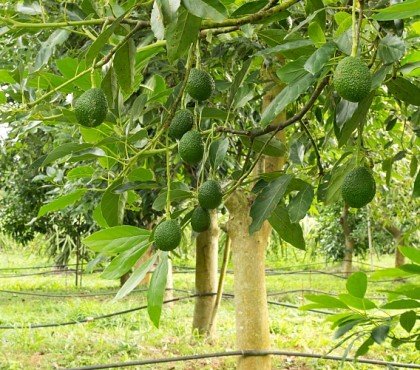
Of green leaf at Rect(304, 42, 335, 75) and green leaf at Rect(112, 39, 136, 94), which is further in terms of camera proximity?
green leaf at Rect(112, 39, 136, 94)

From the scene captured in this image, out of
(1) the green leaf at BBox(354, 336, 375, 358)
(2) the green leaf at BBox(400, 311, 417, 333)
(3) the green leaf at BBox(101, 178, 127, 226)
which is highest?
(3) the green leaf at BBox(101, 178, 127, 226)

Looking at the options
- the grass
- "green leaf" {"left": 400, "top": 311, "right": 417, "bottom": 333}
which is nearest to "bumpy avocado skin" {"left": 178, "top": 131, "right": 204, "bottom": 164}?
"green leaf" {"left": 400, "top": 311, "right": 417, "bottom": 333}

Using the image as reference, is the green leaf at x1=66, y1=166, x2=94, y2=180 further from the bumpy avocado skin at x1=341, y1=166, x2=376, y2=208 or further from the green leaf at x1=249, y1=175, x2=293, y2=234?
the bumpy avocado skin at x1=341, y1=166, x2=376, y2=208

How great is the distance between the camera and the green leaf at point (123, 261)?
2.69 feet

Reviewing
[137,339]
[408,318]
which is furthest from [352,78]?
[137,339]

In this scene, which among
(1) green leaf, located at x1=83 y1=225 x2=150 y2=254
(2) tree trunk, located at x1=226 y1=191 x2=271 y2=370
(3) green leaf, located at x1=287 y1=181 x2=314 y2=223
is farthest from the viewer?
(2) tree trunk, located at x1=226 y1=191 x2=271 y2=370

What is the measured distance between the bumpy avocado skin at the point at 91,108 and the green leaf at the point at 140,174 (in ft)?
0.98

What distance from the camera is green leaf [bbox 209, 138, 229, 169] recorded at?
989 millimetres

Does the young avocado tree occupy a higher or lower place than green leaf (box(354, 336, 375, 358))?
higher

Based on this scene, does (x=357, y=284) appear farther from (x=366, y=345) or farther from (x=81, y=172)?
(x=81, y=172)

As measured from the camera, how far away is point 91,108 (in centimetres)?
74

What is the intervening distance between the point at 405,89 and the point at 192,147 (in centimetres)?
28

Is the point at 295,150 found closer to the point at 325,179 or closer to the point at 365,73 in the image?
the point at 325,179

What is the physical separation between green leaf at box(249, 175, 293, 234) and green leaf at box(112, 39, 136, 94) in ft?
0.85
